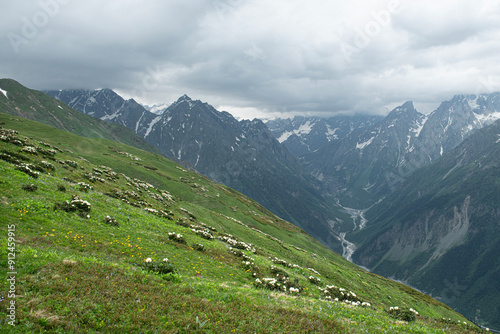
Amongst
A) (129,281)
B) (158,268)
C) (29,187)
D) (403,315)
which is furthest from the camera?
(29,187)

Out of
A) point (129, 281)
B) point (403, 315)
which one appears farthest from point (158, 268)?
point (403, 315)

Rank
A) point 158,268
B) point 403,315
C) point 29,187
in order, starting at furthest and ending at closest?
point 29,187 → point 403,315 → point 158,268

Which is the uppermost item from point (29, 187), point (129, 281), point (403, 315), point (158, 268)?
point (403, 315)

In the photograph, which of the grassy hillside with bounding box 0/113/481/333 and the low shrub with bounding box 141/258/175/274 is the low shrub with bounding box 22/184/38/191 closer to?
the grassy hillside with bounding box 0/113/481/333

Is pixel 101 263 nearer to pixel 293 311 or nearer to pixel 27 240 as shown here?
pixel 27 240

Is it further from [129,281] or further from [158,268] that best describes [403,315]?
[129,281]

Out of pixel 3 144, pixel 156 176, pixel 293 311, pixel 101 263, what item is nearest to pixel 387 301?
pixel 293 311

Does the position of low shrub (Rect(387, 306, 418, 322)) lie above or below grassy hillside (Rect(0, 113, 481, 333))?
above

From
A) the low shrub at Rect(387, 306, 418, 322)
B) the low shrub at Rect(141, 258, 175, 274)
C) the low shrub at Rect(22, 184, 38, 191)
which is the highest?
the low shrub at Rect(387, 306, 418, 322)

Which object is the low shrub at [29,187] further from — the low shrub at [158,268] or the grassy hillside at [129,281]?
the low shrub at [158,268]

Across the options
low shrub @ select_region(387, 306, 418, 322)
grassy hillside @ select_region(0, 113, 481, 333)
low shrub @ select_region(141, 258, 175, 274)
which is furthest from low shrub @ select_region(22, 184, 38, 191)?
low shrub @ select_region(387, 306, 418, 322)

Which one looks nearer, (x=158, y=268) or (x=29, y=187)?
(x=158, y=268)

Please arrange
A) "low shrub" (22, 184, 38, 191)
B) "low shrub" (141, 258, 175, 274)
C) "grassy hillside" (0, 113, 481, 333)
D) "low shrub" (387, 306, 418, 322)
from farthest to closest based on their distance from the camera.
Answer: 1. "low shrub" (22, 184, 38, 191)
2. "low shrub" (387, 306, 418, 322)
3. "low shrub" (141, 258, 175, 274)
4. "grassy hillside" (0, 113, 481, 333)

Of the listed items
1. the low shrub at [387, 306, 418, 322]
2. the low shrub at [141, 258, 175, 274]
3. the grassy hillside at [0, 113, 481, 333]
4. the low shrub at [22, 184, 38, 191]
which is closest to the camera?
the grassy hillside at [0, 113, 481, 333]
